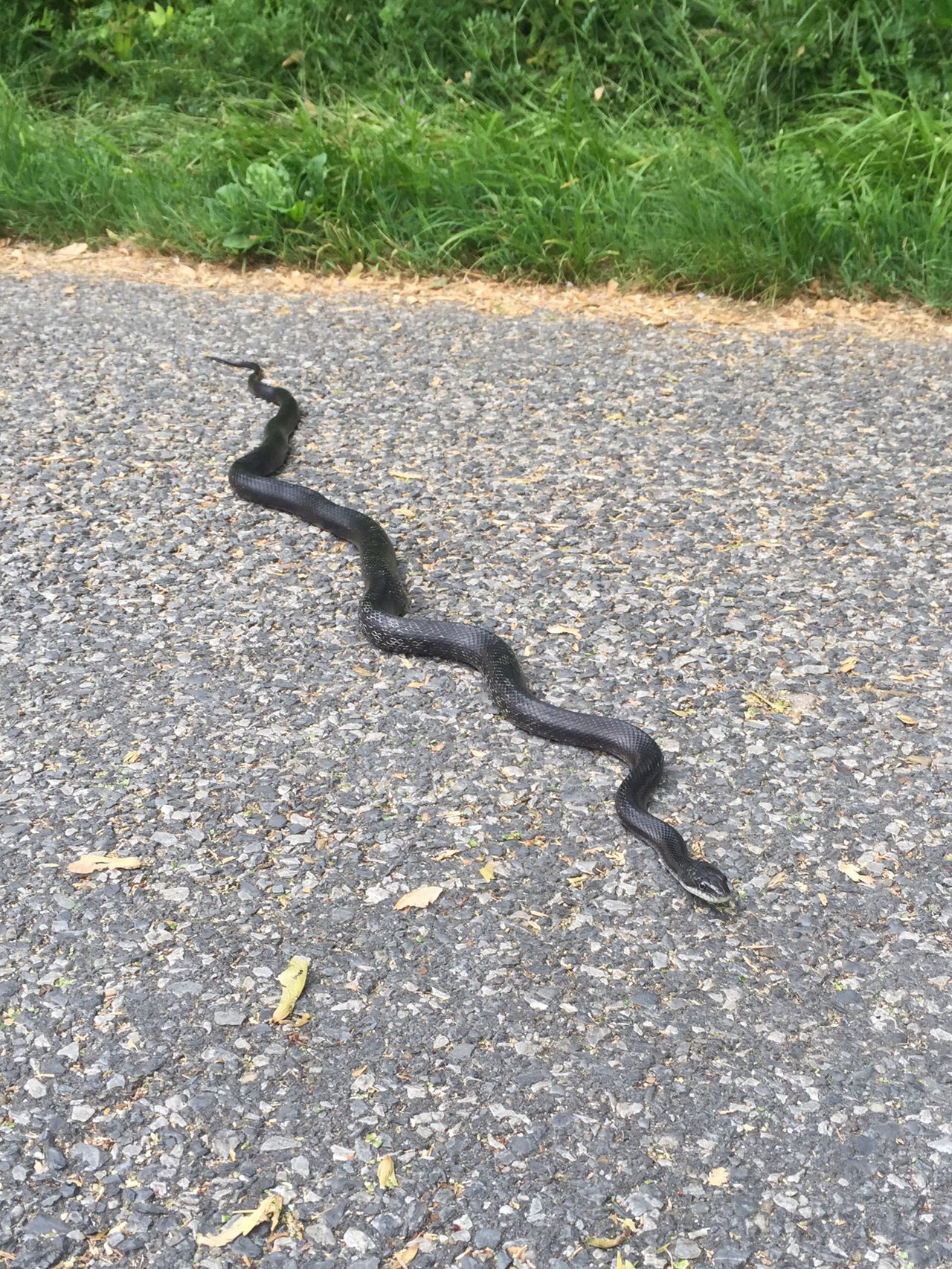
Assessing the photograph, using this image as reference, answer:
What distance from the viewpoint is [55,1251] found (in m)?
2.21

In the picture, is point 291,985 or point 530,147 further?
point 530,147

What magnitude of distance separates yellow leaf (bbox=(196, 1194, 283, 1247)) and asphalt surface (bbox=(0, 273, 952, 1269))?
2 centimetres

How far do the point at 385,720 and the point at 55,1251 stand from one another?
1.72 metres

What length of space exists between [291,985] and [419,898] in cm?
38

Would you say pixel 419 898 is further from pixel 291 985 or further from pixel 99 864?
pixel 99 864

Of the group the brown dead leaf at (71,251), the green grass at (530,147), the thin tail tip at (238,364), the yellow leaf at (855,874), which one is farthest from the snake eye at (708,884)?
the brown dead leaf at (71,251)

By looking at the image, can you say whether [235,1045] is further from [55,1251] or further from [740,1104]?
[740,1104]

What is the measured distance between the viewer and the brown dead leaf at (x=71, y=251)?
7406 millimetres

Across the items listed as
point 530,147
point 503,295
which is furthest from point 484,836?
point 530,147

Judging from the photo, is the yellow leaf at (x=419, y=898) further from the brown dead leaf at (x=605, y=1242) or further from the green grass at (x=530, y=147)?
the green grass at (x=530, y=147)

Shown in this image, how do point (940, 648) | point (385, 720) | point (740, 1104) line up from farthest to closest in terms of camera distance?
point (940, 648), point (385, 720), point (740, 1104)

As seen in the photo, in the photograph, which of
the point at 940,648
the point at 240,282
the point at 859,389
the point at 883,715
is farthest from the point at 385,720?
the point at 240,282

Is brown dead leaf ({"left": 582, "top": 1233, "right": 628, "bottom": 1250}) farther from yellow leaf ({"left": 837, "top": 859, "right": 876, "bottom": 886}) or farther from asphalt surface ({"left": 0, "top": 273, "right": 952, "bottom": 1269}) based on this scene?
yellow leaf ({"left": 837, "top": 859, "right": 876, "bottom": 886})

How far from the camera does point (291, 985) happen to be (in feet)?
9.09
